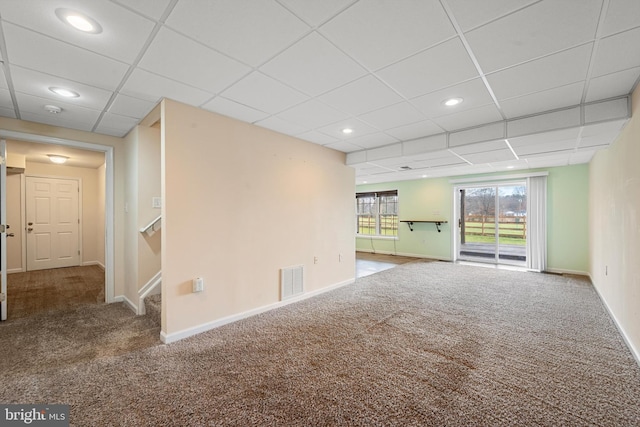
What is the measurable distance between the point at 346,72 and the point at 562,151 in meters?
4.03

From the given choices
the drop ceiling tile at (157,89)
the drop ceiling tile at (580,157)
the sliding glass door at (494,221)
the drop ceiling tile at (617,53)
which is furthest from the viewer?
the sliding glass door at (494,221)

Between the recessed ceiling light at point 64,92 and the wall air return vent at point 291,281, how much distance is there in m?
2.86

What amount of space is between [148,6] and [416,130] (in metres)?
3.17

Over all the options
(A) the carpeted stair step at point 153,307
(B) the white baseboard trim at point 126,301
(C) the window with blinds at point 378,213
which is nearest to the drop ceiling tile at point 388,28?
(A) the carpeted stair step at point 153,307

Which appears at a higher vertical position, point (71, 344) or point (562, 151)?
point (562, 151)

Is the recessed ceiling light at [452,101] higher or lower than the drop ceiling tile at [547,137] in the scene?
higher

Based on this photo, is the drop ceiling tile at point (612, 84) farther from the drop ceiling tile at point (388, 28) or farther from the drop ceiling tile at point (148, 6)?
the drop ceiling tile at point (148, 6)

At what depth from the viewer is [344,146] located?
454 cm

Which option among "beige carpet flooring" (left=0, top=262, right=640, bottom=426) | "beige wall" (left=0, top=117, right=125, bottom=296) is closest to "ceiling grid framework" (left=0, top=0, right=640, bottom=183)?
"beige wall" (left=0, top=117, right=125, bottom=296)

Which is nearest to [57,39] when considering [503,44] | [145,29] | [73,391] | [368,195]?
[145,29]

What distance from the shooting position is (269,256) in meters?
3.66

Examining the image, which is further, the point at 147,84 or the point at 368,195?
the point at 368,195

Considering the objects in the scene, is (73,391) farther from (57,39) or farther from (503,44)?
(503,44)

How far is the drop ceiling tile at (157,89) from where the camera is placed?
2.31m
